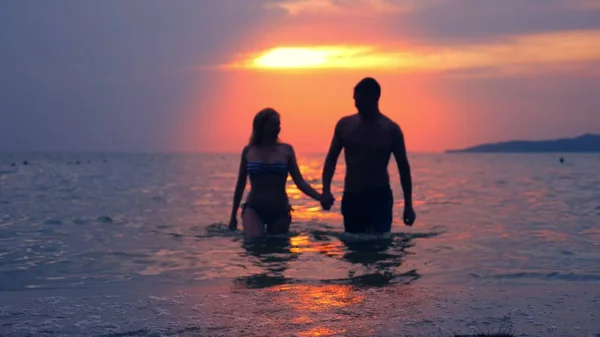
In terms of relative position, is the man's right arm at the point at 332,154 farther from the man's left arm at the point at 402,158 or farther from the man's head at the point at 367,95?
the man's left arm at the point at 402,158

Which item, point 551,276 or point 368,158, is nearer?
point 551,276

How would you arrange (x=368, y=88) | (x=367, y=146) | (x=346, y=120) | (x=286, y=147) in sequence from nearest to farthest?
(x=368, y=88), (x=367, y=146), (x=346, y=120), (x=286, y=147)

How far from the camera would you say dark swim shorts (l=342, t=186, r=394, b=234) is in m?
8.24

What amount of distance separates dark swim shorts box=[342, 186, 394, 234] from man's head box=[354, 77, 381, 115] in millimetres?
1034

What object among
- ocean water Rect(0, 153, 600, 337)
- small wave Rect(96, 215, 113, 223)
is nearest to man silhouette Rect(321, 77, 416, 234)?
ocean water Rect(0, 153, 600, 337)

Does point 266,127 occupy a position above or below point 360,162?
above

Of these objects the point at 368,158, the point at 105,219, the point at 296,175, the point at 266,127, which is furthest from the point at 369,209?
the point at 105,219

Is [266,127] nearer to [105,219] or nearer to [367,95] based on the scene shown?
[367,95]

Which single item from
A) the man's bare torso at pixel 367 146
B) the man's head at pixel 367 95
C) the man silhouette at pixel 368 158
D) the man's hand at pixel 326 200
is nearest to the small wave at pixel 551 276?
the man silhouette at pixel 368 158

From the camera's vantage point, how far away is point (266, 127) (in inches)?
353

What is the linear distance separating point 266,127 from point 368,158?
1608 millimetres

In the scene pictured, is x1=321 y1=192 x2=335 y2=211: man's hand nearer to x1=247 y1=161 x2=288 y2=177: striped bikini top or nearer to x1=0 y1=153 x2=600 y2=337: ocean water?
x1=0 y1=153 x2=600 y2=337: ocean water

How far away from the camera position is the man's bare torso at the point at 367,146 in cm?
817

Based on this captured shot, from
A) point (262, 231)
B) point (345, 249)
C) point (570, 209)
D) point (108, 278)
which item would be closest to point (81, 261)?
point (108, 278)
